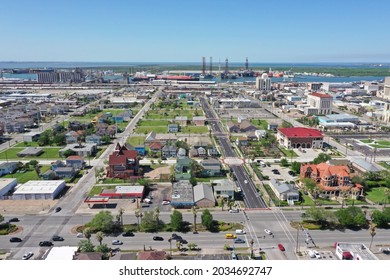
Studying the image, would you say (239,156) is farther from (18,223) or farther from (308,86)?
(308,86)

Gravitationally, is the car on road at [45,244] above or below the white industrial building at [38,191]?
below

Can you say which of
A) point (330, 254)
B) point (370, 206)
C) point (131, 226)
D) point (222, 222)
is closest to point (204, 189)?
point (222, 222)

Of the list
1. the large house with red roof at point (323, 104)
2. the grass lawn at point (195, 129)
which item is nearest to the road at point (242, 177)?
the grass lawn at point (195, 129)

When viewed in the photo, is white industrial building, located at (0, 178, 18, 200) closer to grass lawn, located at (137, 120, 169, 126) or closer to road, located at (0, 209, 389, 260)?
road, located at (0, 209, 389, 260)

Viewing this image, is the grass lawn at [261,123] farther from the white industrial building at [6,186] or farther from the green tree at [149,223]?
the white industrial building at [6,186]

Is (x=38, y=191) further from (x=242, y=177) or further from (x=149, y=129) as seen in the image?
(x=149, y=129)
